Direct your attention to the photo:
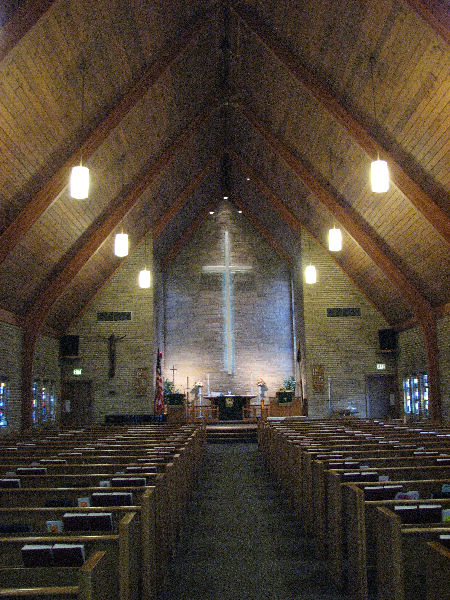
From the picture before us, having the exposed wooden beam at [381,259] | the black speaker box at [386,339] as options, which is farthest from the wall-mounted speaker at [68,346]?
the black speaker box at [386,339]

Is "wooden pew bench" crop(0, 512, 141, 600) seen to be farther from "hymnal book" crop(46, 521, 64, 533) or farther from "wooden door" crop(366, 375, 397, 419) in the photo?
"wooden door" crop(366, 375, 397, 419)

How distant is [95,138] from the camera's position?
9.32 metres

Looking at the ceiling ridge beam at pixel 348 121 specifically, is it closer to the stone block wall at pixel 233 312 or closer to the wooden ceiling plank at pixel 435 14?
the wooden ceiling plank at pixel 435 14

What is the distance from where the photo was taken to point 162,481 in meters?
3.78

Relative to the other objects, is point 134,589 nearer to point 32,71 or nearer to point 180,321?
point 32,71

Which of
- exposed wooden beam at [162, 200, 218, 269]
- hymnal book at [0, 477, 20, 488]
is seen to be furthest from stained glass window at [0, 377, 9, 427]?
exposed wooden beam at [162, 200, 218, 269]

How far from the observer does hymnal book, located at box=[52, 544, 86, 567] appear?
7.38 ft

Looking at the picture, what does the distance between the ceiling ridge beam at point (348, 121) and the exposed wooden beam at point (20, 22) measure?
424 centimetres

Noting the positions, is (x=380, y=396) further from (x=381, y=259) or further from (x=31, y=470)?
(x=31, y=470)

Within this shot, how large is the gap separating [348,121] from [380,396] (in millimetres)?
8610

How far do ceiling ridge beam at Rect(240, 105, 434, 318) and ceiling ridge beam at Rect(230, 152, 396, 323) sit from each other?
2.88 meters

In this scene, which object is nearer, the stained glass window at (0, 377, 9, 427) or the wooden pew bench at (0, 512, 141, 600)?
the wooden pew bench at (0, 512, 141, 600)

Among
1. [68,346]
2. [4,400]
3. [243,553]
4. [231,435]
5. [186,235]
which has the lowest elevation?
[231,435]

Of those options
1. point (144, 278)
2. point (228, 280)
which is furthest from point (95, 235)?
point (228, 280)
